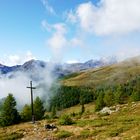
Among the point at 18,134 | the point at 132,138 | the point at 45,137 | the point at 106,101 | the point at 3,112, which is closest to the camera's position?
the point at 132,138

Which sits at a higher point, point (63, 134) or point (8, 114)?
point (8, 114)

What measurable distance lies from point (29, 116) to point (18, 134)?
2678 inches

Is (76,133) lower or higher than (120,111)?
lower

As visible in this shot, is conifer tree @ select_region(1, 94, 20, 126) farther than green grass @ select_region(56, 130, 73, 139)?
Yes

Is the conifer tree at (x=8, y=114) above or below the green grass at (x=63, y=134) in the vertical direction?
above

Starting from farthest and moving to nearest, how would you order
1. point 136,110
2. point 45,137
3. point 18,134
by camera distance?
point 136,110 → point 18,134 → point 45,137

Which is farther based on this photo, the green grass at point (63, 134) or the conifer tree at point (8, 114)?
the conifer tree at point (8, 114)

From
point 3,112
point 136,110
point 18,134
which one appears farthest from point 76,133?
point 3,112

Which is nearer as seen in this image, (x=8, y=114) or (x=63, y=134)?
(x=63, y=134)

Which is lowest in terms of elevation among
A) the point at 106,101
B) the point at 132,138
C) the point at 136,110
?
the point at 132,138

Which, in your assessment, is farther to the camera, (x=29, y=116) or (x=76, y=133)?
(x=29, y=116)

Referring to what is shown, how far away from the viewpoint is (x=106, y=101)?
157125 millimetres

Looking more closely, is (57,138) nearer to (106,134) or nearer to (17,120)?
(106,134)

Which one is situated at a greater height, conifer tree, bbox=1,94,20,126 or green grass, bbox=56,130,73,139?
conifer tree, bbox=1,94,20,126
